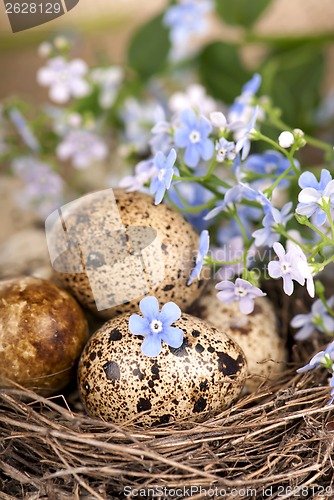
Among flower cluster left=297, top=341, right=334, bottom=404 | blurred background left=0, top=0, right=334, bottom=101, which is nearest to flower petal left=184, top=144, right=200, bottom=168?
flower cluster left=297, top=341, right=334, bottom=404

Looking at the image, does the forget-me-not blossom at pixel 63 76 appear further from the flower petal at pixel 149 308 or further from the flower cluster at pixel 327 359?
the flower cluster at pixel 327 359

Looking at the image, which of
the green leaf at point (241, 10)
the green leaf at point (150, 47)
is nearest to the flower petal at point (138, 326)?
the green leaf at point (150, 47)

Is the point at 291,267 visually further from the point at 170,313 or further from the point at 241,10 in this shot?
the point at 241,10

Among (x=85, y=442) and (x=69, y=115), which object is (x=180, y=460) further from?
(x=69, y=115)

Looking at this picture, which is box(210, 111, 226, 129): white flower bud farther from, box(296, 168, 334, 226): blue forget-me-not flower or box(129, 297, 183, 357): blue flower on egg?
box(129, 297, 183, 357): blue flower on egg

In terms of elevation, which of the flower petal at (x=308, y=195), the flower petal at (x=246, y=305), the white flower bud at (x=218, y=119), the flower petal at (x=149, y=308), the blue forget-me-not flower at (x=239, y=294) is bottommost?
the flower petal at (x=246, y=305)
